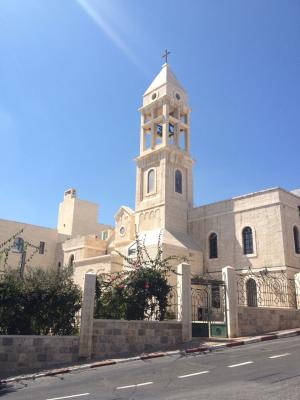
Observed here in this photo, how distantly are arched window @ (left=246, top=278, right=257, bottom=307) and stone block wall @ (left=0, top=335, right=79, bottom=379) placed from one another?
570 inches

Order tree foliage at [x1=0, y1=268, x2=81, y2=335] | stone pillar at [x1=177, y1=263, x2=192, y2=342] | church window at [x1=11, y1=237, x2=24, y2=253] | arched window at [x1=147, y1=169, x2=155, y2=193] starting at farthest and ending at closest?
church window at [x1=11, y1=237, x2=24, y2=253]
arched window at [x1=147, y1=169, x2=155, y2=193]
stone pillar at [x1=177, y1=263, x2=192, y2=342]
tree foliage at [x1=0, y1=268, x2=81, y2=335]

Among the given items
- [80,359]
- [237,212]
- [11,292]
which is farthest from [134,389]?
[237,212]

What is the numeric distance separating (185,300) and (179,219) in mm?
14566

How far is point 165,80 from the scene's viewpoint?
30969mm

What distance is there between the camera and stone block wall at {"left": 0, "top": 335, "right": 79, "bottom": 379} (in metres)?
10.3

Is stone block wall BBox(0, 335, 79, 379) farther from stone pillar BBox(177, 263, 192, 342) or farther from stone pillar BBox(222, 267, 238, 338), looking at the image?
stone pillar BBox(222, 267, 238, 338)

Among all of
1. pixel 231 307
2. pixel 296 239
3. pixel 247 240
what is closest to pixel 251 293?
pixel 247 240

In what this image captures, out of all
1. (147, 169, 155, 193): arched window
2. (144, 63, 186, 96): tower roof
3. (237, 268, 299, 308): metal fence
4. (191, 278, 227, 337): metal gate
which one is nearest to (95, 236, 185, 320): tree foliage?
(191, 278, 227, 337): metal gate

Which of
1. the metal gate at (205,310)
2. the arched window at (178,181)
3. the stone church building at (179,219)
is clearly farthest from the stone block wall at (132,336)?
the arched window at (178,181)

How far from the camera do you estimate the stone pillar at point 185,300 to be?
13.3 metres

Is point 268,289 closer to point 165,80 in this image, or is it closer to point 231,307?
point 231,307

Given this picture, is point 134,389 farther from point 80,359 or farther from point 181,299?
point 181,299

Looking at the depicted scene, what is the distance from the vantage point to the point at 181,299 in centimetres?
1355

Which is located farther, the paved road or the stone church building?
the stone church building
